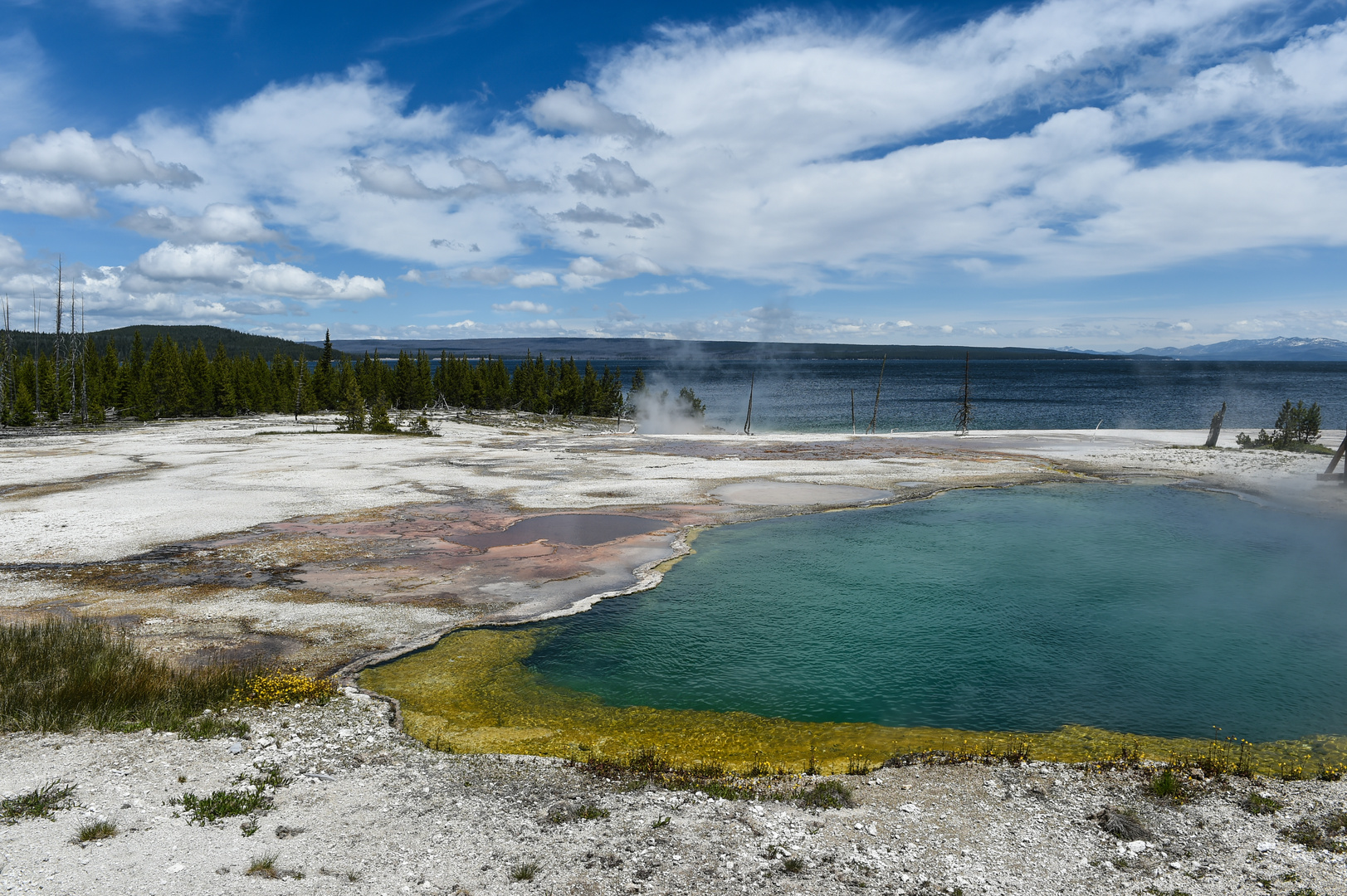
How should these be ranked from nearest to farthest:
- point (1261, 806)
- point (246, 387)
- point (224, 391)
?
1. point (1261, 806)
2. point (224, 391)
3. point (246, 387)

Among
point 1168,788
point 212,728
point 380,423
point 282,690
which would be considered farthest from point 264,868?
point 380,423

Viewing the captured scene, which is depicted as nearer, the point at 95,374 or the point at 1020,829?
the point at 1020,829

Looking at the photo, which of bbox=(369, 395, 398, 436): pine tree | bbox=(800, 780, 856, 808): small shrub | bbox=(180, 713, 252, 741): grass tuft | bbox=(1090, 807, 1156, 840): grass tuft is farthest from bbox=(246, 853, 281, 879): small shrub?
bbox=(369, 395, 398, 436): pine tree

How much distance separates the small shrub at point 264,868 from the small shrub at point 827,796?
23.5 ft

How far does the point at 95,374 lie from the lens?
307 ft

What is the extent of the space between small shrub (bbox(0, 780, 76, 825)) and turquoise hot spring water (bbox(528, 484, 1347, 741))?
891 cm

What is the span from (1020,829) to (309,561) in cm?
2226

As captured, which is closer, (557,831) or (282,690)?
(557,831)

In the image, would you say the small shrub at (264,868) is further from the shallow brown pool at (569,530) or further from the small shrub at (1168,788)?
the shallow brown pool at (569,530)

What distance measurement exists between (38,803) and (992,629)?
67.8 ft

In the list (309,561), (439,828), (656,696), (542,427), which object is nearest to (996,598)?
(656,696)

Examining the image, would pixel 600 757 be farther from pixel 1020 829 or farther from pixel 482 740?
pixel 1020 829

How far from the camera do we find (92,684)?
13.0 m

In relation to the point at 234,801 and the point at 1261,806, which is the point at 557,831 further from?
the point at 1261,806
